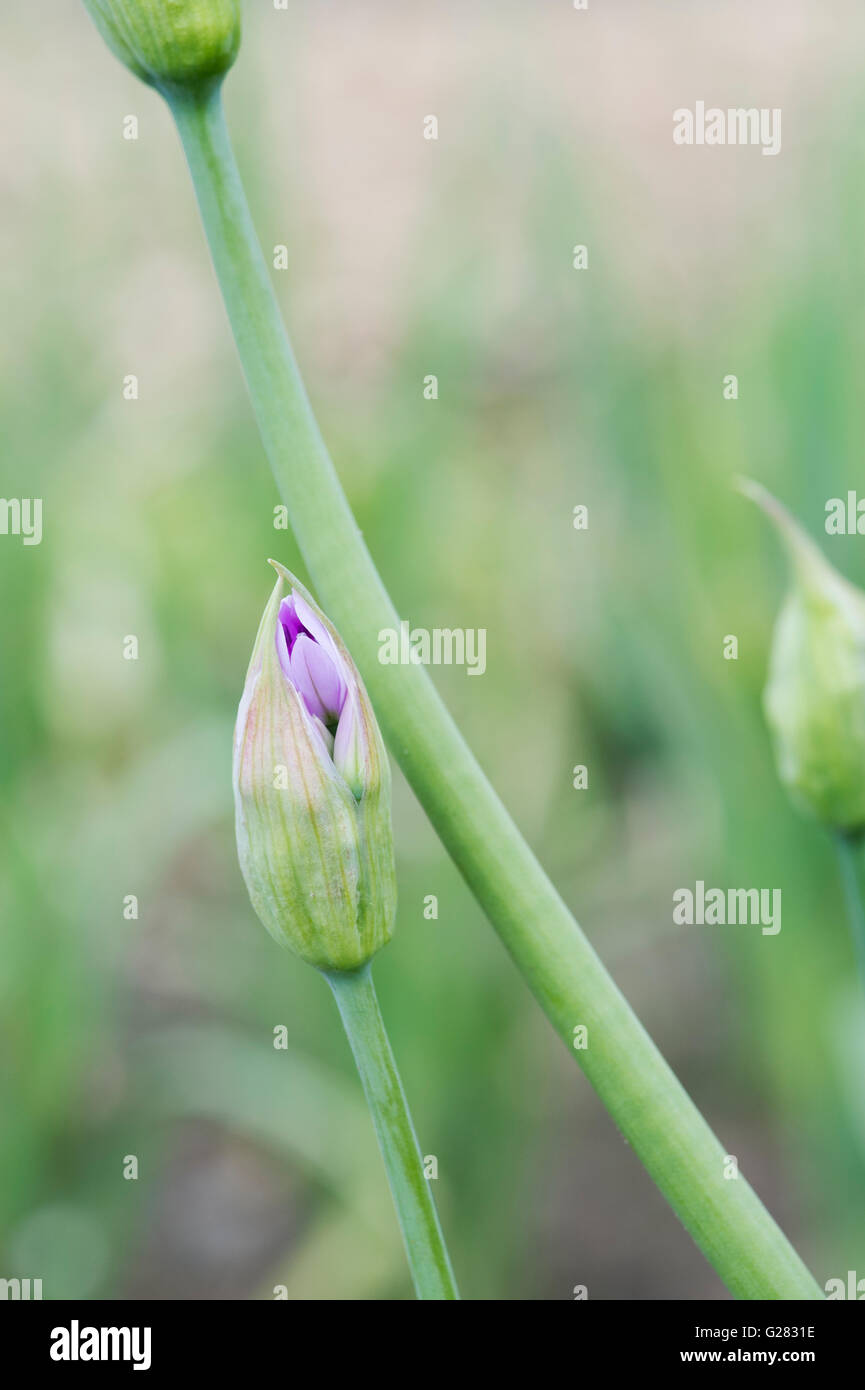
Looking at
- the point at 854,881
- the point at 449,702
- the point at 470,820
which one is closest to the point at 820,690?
the point at 854,881

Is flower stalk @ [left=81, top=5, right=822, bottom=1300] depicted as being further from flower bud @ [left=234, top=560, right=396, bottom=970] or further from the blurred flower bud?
the blurred flower bud

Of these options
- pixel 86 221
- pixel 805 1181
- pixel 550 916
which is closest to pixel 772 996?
pixel 805 1181

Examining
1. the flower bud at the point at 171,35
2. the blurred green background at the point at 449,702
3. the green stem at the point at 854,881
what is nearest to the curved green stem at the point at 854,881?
the green stem at the point at 854,881

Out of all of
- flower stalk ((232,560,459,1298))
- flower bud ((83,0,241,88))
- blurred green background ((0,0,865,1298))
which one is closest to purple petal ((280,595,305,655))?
flower stalk ((232,560,459,1298))

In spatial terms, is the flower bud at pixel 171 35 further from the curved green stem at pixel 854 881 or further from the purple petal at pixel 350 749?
the curved green stem at pixel 854 881

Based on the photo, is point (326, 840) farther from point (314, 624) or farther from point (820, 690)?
point (820, 690)
